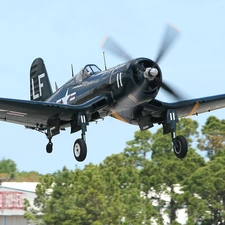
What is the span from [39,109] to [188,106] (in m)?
5.15

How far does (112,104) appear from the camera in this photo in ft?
79.3

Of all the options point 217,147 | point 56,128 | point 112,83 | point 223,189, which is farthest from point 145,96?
Result: point 217,147

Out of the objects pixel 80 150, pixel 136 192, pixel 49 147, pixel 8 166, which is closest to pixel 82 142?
pixel 80 150

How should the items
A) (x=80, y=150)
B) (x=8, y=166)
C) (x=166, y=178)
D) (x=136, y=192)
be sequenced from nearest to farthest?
(x=80, y=150)
(x=136, y=192)
(x=166, y=178)
(x=8, y=166)

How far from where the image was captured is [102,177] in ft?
193

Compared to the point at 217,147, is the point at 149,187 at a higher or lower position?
lower

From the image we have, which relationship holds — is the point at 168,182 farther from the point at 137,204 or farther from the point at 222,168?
the point at 137,204

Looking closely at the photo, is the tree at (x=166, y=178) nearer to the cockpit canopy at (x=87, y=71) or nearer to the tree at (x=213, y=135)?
the tree at (x=213, y=135)

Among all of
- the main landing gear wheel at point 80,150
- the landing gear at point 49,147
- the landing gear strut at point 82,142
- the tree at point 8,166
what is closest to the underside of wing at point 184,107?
the landing gear strut at point 82,142

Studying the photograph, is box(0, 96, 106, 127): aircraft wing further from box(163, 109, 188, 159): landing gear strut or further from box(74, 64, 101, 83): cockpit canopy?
box(163, 109, 188, 159): landing gear strut

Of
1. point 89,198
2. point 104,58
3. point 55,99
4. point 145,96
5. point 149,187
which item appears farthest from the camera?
point 149,187

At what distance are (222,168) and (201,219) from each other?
583 cm

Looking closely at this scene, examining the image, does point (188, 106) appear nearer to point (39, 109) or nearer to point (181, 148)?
point (181, 148)

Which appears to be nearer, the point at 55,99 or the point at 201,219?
the point at 55,99
